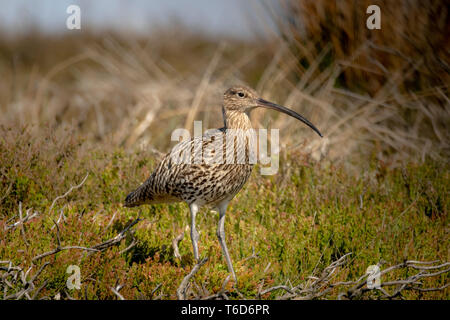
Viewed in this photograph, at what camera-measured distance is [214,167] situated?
4.56 m

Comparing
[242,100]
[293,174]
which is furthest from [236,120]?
[293,174]

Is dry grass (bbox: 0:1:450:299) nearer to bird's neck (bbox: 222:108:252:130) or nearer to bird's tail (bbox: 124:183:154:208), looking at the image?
bird's tail (bbox: 124:183:154:208)

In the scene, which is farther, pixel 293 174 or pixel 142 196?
pixel 293 174

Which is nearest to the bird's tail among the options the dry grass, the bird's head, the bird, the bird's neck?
the bird

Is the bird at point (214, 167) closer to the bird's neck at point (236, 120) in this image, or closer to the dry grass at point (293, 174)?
the bird's neck at point (236, 120)

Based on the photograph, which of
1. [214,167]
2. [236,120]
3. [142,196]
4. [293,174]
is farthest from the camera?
[293,174]

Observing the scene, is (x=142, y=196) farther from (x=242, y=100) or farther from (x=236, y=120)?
(x=242, y=100)

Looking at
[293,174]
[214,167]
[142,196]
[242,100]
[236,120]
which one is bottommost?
[142,196]

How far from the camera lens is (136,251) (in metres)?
5.08

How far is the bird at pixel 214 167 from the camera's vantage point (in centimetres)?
460

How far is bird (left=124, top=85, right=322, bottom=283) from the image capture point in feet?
15.1

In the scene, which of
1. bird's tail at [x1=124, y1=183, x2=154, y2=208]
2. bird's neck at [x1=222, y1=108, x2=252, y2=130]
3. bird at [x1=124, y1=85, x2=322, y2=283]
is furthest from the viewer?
bird's tail at [x1=124, y1=183, x2=154, y2=208]

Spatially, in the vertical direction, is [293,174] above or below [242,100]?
below
